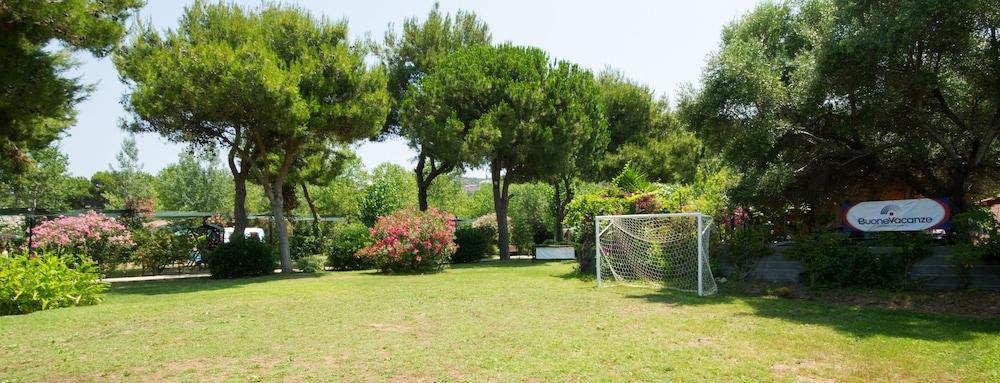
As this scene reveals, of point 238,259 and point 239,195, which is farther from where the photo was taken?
point 239,195

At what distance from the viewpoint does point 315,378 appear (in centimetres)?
499

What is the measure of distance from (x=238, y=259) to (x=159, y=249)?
3437 millimetres

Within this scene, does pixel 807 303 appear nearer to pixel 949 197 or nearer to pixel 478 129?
pixel 949 197

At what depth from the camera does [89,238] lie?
53.1ft

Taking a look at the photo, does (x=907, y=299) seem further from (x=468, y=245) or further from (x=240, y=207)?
(x=240, y=207)

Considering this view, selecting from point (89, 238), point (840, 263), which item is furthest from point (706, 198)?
point (89, 238)

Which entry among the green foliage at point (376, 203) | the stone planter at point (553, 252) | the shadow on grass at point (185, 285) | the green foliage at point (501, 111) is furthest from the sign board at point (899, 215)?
the green foliage at point (376, 203)

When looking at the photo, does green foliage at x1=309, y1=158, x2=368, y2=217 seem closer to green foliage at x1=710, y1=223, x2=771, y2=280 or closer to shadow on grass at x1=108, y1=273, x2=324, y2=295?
shadow on grass at x1=108, y1=273, x2=324, y2=295

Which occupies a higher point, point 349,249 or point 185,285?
point 349,249

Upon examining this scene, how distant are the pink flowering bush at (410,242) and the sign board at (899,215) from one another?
9847 mm

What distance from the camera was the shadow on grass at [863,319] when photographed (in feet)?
22.8

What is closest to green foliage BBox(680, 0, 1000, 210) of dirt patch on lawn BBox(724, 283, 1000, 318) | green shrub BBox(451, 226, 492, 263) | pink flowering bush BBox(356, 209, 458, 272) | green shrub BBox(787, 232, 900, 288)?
green shrub BBox(787, 232, 900, 288)

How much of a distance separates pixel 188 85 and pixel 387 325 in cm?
975

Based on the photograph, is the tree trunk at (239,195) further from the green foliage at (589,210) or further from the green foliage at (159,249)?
the green foliage at (589,210)
